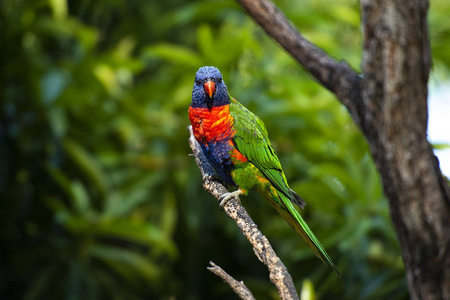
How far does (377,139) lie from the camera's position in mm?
881

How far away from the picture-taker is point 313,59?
42.8 inches

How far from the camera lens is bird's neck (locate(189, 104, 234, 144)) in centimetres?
174

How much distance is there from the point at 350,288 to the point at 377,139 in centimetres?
239

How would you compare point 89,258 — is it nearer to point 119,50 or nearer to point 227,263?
point 227,263

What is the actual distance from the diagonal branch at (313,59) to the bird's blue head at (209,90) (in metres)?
0.51

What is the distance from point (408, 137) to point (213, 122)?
38.9 inches

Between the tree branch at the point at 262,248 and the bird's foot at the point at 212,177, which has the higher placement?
the bird's foot at the point at 212,177

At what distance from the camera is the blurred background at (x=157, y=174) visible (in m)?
2.97

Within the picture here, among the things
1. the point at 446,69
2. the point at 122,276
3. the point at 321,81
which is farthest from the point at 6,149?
the point at 446,69

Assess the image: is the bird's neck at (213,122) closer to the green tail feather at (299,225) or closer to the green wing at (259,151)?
the green wing at (259,151)

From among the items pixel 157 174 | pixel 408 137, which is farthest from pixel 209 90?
pixel 157 174

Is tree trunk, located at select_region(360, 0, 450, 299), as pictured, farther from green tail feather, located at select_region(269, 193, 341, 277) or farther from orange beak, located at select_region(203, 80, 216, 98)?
orange beak, located at select_region(203, 80, 216, 98)

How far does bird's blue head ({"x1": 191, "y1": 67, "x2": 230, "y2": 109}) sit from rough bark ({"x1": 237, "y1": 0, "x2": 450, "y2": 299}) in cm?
82

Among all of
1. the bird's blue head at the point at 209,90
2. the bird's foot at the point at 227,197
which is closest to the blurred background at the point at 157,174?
the bird's foot at the point at 227,197
